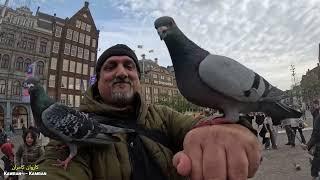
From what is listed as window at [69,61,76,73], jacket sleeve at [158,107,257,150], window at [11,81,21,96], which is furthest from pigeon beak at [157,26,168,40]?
window at [69,61,76,73]

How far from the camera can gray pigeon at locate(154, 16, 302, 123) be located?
99.7 inches

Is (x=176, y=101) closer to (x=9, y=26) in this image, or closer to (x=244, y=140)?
(x=9, y=26)

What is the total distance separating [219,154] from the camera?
6.16 ft

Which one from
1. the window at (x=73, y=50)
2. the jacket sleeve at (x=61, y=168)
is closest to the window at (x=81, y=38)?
the window at (x=73, y=50)

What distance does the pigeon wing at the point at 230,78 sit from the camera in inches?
101

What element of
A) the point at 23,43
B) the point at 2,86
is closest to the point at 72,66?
the point at 23,43

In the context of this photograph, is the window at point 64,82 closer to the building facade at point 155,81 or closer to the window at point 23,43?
the window at point 23,43

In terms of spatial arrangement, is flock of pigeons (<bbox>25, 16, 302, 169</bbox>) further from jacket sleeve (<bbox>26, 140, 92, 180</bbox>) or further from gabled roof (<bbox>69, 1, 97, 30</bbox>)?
gabled roof (<bbox>69, 1, 97, 30</bbox>)

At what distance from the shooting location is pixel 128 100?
3.01 metres

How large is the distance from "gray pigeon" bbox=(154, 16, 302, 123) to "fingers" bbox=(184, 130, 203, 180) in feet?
1.28

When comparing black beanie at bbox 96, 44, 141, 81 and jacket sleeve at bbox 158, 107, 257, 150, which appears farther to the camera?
black beanie at bbox 96, 44, 141, 81

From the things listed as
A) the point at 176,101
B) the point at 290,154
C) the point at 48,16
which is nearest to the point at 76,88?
the point at 48,16

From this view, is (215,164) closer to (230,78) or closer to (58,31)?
(230,78)

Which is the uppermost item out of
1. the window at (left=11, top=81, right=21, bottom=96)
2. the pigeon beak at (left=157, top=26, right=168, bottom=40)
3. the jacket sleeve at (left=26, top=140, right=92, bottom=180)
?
the window at (left=11, top=81, right=21, bottom=96)
